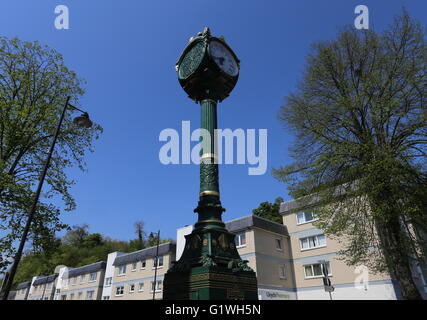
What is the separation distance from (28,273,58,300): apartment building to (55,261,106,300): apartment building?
2.85 m

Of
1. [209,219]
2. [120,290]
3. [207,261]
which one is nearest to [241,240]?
[120,290]

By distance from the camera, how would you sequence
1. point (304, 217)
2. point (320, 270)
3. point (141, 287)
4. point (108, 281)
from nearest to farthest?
point (320, 270), point (304, 217), point (141, 287), point (108, 281)

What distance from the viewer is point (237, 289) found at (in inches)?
244

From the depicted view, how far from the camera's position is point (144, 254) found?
127 feet

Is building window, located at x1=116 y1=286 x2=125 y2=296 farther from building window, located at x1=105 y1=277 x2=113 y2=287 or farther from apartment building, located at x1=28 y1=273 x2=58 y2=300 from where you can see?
apartment building, located at x1=28 y1=273 x2=58 y2=300

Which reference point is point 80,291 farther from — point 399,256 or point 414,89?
point 414,89

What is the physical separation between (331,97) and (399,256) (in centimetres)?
790

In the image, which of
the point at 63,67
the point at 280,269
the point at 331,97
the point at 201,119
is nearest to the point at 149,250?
the point at 280,269

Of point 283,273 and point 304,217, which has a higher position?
point 304,217

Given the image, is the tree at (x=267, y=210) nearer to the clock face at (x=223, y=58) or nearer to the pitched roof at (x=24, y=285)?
the clock face at (x=223, y=58)

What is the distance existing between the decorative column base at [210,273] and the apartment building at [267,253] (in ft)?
69.8

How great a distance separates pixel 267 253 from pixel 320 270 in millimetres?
5134

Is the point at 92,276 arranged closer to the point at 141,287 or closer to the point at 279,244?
the point at 141,287

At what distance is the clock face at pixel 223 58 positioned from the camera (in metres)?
8.93
